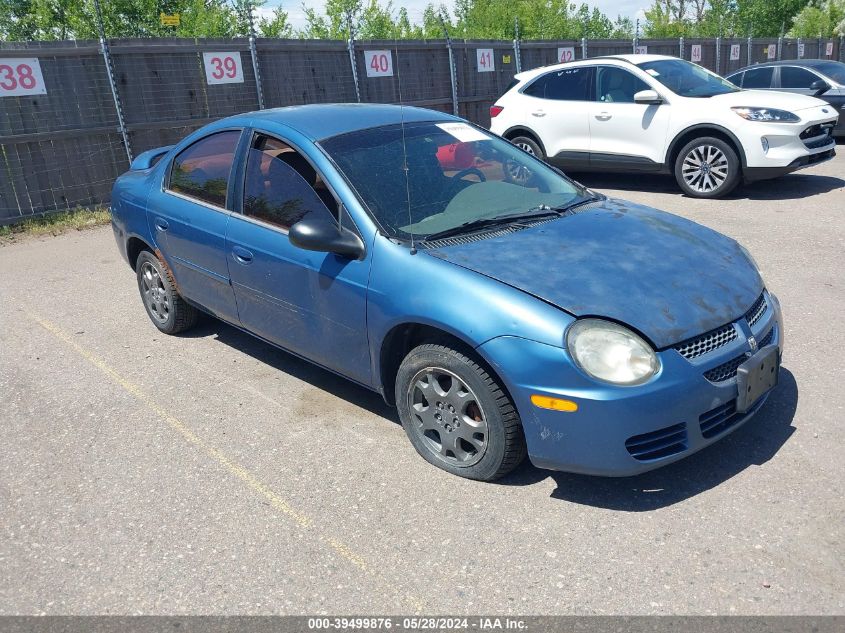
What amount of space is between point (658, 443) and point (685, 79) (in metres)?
7.88

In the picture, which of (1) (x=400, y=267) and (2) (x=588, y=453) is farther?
(1) (x=400, y=267)

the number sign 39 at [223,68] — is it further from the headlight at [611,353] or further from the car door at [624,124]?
the headlight at [611,353]

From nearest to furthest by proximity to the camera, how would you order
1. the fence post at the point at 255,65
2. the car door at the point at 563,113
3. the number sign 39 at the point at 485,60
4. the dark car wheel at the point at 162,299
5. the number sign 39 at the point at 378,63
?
the dark car wheel at the point at 162,299 < the car door at the point at 563,113 < the fence post at the point at 255,65 < the number sign 39 at the point at 378,63 < the number sign 39 at the point at 485,60

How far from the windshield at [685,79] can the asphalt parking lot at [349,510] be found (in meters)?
5.19

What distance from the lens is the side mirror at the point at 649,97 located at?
9.15m

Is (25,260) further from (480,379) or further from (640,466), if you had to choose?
(640,466)

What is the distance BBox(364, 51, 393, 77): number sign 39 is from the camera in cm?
1309

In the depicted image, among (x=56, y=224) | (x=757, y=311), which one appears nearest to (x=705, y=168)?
(x=757, y=311)

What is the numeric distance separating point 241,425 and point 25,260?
221 inches

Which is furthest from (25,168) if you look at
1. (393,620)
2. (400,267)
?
(393,620)

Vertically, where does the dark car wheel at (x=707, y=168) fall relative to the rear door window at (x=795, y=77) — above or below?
below

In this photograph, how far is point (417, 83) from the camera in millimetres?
13859

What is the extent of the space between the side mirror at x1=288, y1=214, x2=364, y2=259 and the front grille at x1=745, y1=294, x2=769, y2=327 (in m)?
1.85

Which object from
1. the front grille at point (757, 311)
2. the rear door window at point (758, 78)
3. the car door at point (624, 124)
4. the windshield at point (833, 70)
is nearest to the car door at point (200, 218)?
the front grille at point (757, 311)
